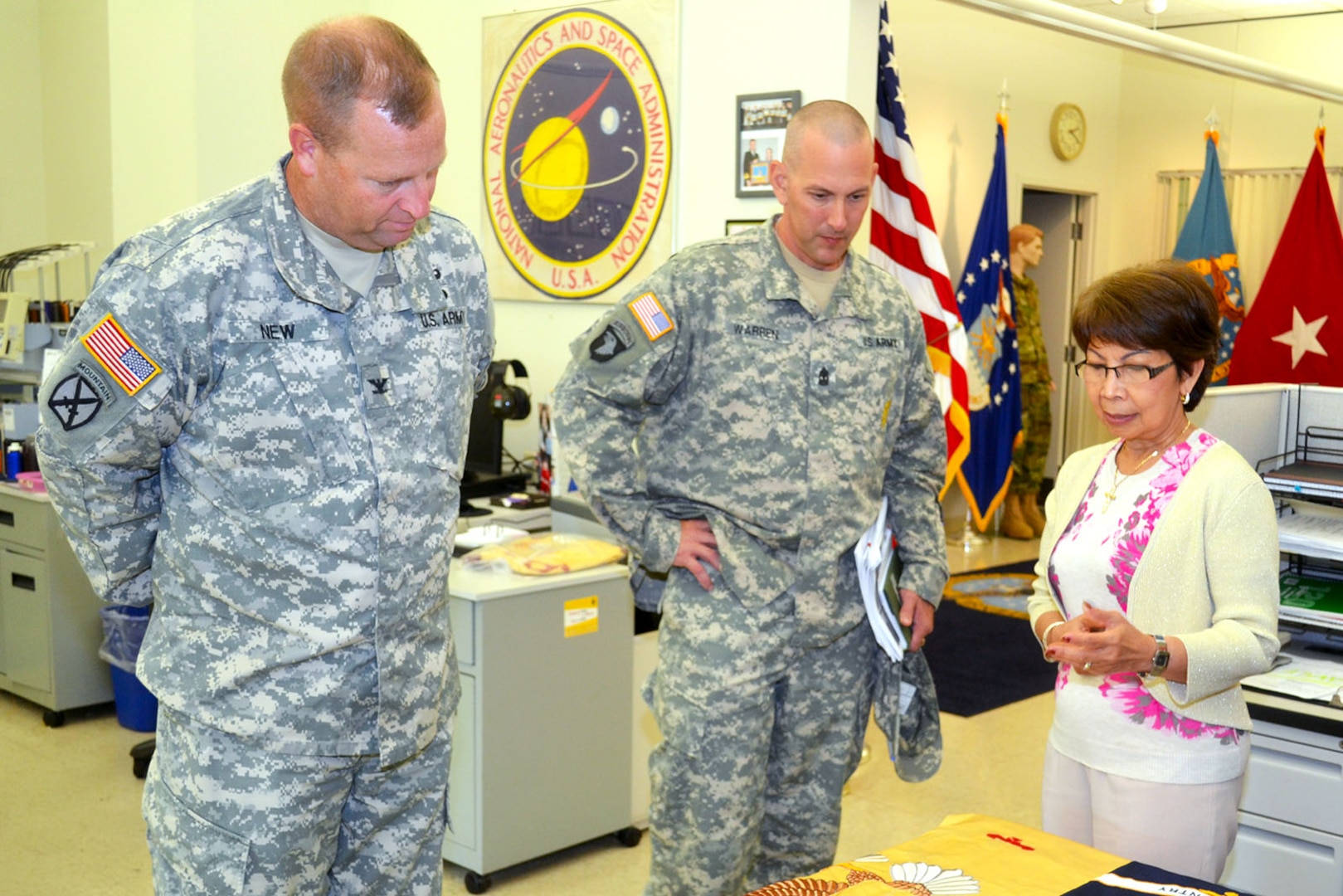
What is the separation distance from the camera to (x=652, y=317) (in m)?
2.24

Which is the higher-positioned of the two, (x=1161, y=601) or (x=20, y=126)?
(x=20, y=126)

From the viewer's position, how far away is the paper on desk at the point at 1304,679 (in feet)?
8.00

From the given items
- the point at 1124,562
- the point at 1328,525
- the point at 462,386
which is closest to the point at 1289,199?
the point at 1328,525

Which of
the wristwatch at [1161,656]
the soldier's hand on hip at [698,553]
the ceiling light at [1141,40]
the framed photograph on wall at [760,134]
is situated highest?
the ceiling light at [1141,40]

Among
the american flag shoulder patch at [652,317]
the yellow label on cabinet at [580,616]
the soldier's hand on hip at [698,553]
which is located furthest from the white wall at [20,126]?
the soldier's hand on hip at [698,553]

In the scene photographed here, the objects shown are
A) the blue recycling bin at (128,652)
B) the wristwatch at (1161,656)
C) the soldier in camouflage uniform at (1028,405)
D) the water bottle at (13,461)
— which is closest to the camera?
the wristwatch at (1161,656)

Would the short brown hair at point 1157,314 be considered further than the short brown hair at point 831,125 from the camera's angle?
No

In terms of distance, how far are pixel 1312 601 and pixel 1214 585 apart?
0.89 metres

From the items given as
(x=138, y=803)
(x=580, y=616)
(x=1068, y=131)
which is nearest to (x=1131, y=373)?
(x=580, y=616)

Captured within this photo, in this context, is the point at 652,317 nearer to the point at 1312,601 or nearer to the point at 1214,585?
the point at 1214,585

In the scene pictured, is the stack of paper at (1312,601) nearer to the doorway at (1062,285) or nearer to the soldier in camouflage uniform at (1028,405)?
the soldier in camouflage uniform at (1028,405)

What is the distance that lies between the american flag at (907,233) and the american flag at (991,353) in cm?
260

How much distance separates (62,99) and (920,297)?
4.83 m

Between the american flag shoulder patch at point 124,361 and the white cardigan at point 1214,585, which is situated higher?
the american flag shoulder patch at point 124,361
